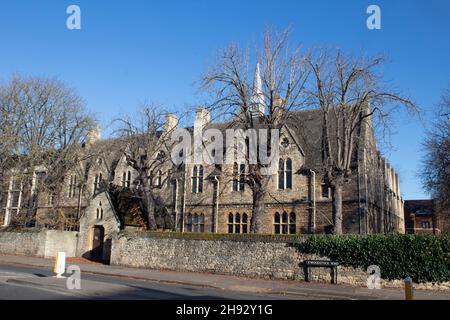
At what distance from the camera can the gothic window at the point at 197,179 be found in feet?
124

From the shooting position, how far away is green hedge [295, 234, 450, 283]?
18.6m

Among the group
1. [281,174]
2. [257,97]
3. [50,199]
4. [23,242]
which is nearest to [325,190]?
[281,174]

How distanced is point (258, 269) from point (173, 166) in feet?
57.8

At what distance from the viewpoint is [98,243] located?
34.5 m

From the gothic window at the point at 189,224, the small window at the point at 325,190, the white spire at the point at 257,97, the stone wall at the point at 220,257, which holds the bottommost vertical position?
the stone wall at the point at 220,257

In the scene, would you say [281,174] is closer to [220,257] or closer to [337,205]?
[337,205]

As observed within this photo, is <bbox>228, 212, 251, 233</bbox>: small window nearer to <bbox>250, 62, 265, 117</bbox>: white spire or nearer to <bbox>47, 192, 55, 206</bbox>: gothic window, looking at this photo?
<bbox>250, 62, 265, 117</bbox>: white spire

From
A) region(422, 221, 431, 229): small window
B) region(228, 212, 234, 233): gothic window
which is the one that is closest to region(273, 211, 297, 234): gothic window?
region(228, 212, 234, 233): gothic window

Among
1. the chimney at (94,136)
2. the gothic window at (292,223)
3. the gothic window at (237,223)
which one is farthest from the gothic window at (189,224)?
the chimney at (94,136)

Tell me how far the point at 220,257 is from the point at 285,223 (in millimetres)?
10085

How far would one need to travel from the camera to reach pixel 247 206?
3466 cm

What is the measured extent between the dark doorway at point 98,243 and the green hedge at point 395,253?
19.3 m

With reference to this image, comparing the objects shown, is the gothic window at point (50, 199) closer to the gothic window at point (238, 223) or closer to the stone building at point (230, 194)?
the stone building at point (230, 194)
